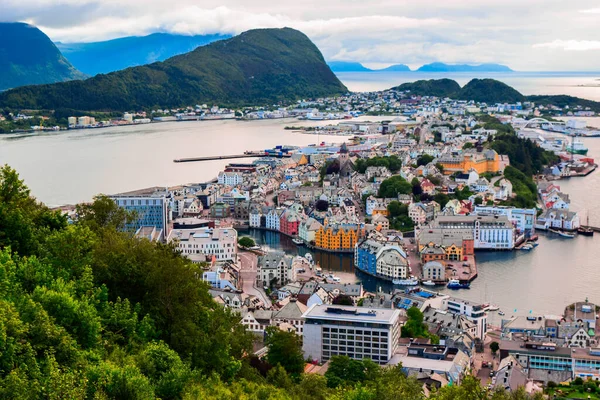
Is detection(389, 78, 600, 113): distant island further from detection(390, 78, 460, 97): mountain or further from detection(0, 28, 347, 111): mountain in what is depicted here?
detection(0, 28, 347, 111): mountain

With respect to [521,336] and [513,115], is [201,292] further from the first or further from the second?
[513,115]

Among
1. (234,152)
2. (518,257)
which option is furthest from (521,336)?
(234,152)

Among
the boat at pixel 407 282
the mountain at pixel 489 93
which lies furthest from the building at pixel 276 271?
the mountain at pixel 489 93

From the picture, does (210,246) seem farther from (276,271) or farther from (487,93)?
(487,93)

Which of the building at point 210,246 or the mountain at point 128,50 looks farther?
the mountain at point 128,50

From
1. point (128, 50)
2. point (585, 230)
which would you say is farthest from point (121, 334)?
point (128, 50)

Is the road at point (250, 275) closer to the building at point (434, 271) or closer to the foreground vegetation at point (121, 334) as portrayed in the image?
the building at point (434, 271)
